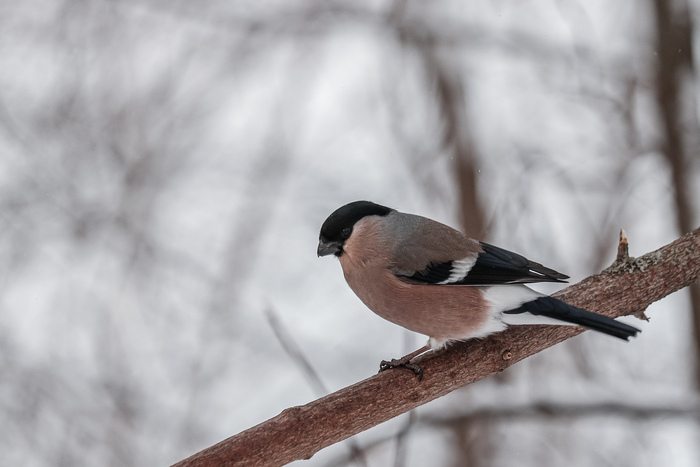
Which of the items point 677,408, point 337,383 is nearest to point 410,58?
point 337,383

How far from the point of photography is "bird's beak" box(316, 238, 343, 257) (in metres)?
2.89

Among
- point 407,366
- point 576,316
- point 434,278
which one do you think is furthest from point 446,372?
point 576,316

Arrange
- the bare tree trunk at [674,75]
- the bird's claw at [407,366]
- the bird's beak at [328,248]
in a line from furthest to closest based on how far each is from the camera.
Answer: the bare tree trunk at [674,75]
the bird's beak at [328,248]
the bird's claw at [407,366]

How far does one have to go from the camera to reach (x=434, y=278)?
2.76m

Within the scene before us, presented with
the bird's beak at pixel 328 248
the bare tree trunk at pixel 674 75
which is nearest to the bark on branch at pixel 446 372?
the bird's beak at pixel 328 248

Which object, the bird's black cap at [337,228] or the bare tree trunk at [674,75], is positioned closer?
the bird's black cap at [337,228]

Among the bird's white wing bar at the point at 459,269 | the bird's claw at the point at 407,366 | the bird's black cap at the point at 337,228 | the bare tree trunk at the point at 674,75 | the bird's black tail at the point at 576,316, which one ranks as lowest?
the bird's black tail at the point at 576,316

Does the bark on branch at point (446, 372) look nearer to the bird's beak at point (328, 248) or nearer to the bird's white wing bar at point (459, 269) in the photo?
the bird's white wing bar at point (459, 269)

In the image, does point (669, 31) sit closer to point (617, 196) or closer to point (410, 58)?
point (617, 196)

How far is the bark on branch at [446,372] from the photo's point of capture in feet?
7.57

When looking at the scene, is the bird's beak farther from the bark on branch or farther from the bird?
the bark on branch

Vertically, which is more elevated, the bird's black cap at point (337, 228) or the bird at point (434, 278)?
the bird's black cap at point (337, 228)

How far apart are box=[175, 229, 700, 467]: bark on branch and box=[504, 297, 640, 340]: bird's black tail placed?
0.93 ft

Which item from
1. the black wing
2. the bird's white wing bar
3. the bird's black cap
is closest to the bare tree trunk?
the black wing
